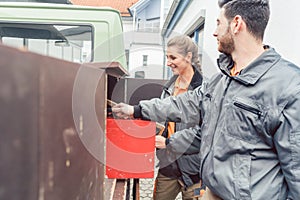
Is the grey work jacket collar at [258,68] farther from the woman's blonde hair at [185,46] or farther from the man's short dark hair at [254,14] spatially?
the woman's blonde hair at [185,46]

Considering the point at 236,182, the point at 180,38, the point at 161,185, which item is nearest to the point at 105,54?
the point at 180,38

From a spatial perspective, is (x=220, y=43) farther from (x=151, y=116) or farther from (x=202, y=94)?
(x=151, y=116)

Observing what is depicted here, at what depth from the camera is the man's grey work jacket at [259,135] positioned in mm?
1126

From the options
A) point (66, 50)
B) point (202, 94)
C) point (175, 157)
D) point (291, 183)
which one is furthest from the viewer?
point (66, 50)

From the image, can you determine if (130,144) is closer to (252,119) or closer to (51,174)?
(252,119)

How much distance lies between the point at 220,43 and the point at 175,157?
3.25ft

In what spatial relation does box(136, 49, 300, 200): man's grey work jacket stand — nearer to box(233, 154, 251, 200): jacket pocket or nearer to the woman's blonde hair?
box(233, 154, 251, 200): jacket pocket

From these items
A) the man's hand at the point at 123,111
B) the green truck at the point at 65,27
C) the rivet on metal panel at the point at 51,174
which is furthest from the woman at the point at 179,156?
the rivet on metal panel at the point at 51,174

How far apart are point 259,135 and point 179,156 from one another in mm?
958

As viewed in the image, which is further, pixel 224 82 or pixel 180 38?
pixel 180 38

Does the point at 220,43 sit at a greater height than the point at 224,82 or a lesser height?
greater

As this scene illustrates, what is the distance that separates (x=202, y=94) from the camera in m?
1.84

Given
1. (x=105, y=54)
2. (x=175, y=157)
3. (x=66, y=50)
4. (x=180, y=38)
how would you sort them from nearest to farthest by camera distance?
(x=175, y=157), (x=180, y=38), (x=105, y=54), (x=66, y=50)

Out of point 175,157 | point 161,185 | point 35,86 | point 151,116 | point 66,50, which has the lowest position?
point 161,185
